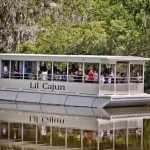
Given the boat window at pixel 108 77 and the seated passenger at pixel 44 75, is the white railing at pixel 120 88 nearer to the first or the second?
Result: the boat window at pixel 108 77

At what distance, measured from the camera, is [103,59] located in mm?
29438

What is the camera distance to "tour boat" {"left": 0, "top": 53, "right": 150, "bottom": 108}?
29641 millimetres

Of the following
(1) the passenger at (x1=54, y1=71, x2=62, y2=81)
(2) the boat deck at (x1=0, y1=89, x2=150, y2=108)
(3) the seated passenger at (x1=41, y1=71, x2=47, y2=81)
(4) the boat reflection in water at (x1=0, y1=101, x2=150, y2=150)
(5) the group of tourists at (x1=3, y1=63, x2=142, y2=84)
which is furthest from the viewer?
(3) the seated passenger at (x1=41, y1=71, x2=47, y2=81)

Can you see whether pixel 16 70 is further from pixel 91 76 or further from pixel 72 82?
pixel 91 76

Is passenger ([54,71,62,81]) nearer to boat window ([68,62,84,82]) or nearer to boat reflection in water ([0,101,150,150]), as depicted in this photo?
boat window ([68,62,84,82])

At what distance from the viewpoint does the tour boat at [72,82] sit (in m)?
29.6

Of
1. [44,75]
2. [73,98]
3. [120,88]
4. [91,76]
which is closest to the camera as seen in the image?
[120,88]

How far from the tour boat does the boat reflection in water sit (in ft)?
2.37

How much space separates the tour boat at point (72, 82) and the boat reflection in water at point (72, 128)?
0.72 meters

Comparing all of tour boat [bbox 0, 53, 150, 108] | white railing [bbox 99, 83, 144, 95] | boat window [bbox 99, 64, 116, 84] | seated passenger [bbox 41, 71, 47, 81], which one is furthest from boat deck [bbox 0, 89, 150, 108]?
boat window [bbox 99, 64, 116, 84]

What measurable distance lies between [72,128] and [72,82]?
8995 mm

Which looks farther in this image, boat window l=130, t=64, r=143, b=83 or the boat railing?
boat window l=130, t=64, r=143, b=83

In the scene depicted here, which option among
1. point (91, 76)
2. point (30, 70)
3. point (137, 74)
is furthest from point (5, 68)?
point (137, 74)

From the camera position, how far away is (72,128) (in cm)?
2205
